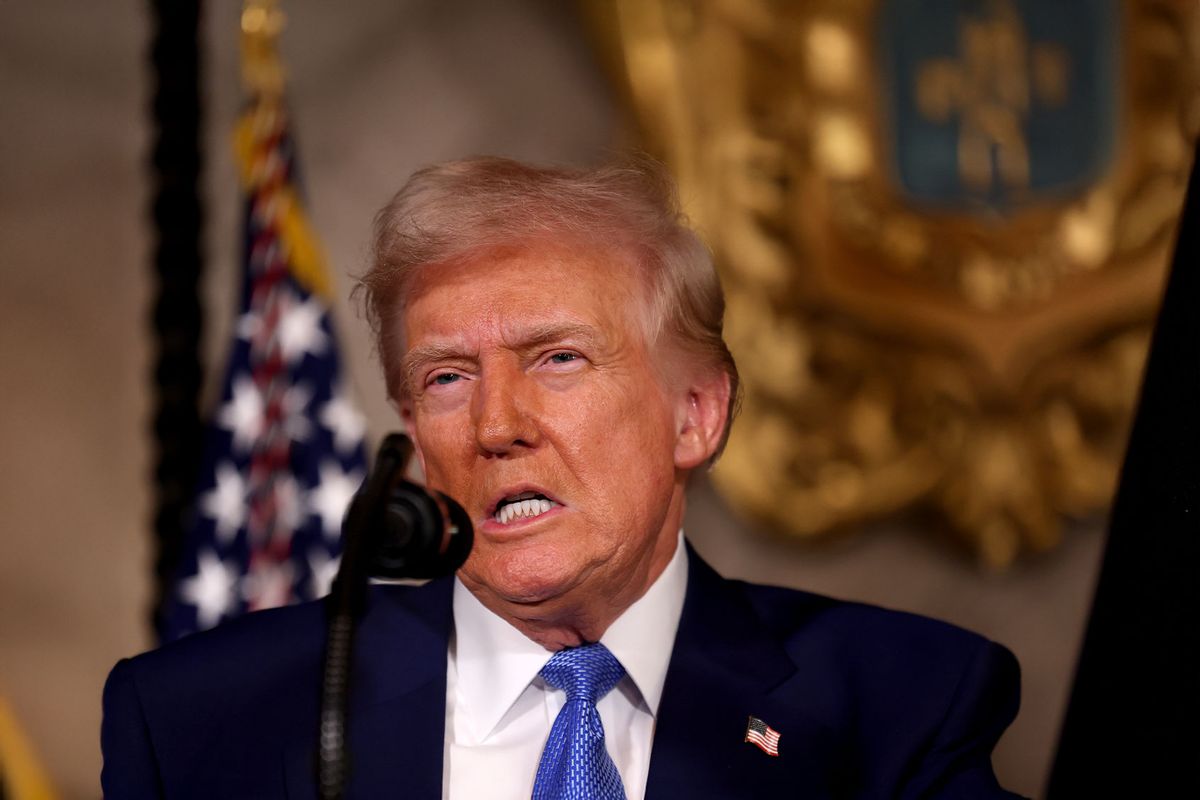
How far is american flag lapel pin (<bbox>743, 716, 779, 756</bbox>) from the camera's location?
6.32 feet

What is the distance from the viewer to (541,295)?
6.15 feet

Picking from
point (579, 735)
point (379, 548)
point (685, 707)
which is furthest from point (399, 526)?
point (685, 707)

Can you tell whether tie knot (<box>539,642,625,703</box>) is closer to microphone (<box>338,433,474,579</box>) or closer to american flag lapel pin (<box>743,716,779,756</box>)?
american flag lapel pin (<box>743,716,779,756</box>)

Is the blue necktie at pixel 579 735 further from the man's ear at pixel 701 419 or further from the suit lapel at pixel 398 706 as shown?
the man's ear at pixel 701 419

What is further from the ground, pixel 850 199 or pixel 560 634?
pixel 850 199

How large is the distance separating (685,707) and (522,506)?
0.38 meters

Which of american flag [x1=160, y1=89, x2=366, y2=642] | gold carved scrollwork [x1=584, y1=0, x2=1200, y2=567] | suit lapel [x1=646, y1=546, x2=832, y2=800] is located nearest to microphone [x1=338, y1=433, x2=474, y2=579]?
suit lapel [x1=646, y1=546, x2=832, y2=800]

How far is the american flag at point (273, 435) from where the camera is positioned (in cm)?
337

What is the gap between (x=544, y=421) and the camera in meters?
1.84

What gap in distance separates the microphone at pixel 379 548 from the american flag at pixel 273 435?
2035 mm

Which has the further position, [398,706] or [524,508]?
[398,706]

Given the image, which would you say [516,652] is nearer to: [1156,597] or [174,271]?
[1156,597]

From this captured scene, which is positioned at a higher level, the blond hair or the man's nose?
the blond hair

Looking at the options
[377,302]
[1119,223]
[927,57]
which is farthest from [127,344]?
[1119,223]
